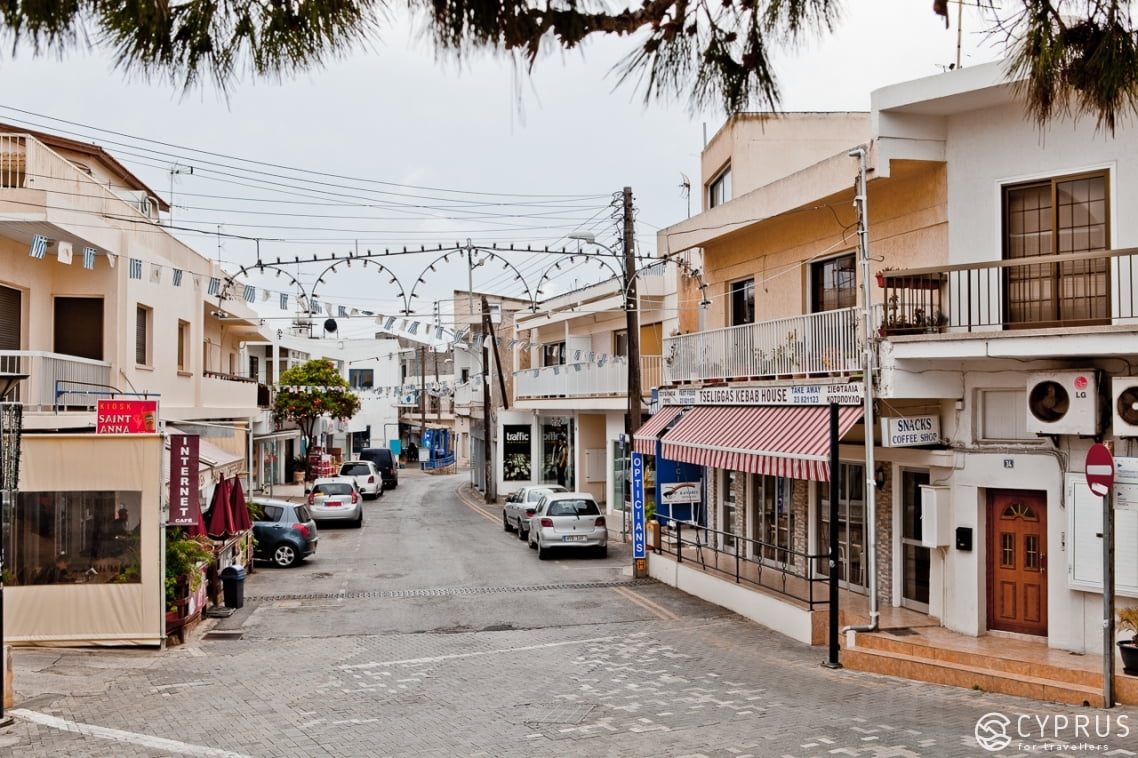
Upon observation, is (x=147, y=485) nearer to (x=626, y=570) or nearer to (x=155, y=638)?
(x=155, y=638)

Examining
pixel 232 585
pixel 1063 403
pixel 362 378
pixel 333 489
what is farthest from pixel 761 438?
pixel 362 378

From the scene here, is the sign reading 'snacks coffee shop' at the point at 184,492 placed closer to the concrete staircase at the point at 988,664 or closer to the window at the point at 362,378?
the concrete staircase at the point at 988,664

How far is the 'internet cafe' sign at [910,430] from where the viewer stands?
13.4 meters

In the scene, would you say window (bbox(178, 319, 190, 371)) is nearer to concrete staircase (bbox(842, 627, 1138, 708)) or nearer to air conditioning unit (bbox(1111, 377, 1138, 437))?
concrete staircase (bbox(842, 627, 1138, 708))

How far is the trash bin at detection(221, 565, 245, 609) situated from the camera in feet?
57.2

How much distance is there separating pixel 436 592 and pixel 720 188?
36.0 feet

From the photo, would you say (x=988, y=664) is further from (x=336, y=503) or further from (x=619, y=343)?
(x=336, y=503)

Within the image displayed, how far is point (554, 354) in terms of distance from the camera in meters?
40.8

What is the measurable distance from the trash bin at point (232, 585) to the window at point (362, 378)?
5957 centimetres

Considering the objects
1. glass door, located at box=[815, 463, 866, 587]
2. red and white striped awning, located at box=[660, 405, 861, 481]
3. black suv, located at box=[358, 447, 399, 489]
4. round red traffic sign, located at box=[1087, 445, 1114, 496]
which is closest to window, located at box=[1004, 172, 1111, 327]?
round red traffic sign, located at box=[1087, 445, 1114, 496]

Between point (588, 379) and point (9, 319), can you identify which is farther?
point (588, 379)

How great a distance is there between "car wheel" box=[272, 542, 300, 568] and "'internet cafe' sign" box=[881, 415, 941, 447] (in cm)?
1470

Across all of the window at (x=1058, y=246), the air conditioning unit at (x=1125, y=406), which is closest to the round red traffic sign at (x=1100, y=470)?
the air conditioning unit at (x=1125, y=406)

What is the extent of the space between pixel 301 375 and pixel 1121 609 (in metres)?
39.1
